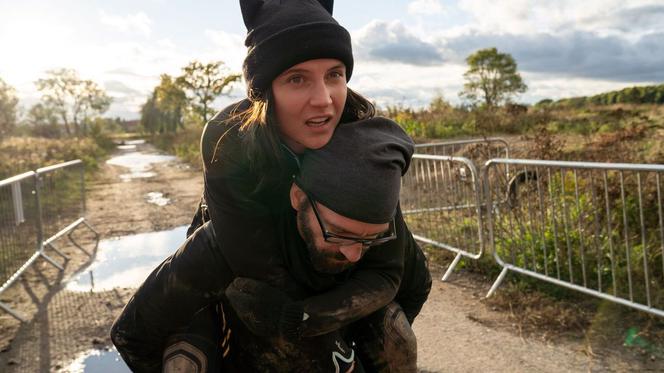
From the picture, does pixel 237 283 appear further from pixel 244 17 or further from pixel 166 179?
pixel 166 179

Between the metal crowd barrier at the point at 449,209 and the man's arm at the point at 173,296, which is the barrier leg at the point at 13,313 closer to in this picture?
the man's arm at the point at 173,296

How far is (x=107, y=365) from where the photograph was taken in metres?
4.12

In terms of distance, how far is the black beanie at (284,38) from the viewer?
178cm

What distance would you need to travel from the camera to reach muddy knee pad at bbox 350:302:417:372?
203 centimetres

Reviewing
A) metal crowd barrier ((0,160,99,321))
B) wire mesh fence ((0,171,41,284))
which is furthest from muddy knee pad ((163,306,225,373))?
wire mesh fence ((0,171,41,284))

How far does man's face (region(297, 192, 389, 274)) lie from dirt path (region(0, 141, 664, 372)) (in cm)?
241

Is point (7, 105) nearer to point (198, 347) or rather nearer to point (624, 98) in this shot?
point (624, 98)

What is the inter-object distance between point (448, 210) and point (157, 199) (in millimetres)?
8022

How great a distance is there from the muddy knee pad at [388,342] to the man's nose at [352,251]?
0.39 metres

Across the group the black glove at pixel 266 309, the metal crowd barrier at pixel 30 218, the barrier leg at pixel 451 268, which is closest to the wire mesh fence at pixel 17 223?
the metal crowd barrier at pixel 30 218

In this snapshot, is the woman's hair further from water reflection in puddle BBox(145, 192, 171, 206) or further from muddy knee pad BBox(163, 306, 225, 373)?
water reflection in puddle BBox(145, 192, 171, 206)

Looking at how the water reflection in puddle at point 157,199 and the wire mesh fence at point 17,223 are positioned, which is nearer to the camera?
the wire mesh fence at point 17,223

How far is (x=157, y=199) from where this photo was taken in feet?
42.3

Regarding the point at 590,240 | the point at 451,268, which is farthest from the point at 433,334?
the point at 590,240
